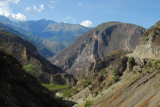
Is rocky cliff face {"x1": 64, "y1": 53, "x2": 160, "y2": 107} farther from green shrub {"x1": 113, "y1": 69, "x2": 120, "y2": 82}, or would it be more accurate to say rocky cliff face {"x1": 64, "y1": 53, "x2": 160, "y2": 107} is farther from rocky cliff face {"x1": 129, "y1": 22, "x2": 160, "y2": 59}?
rocky cliff face {"x1": 129, "y1": 22, "x2": 160, "y2": 59}

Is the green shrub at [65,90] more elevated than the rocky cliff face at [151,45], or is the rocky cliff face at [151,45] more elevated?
the rocky cliff face at [151,45]

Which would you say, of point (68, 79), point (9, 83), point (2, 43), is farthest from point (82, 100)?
point (2, 43)

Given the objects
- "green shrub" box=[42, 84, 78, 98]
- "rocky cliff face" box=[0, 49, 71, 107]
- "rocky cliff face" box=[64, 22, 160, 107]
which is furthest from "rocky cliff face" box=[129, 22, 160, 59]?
"rocky cliff face" box=[0, 49, 71, 107]

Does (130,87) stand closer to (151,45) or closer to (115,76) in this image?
(115,76)

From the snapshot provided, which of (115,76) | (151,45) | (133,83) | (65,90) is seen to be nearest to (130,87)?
(133,83)

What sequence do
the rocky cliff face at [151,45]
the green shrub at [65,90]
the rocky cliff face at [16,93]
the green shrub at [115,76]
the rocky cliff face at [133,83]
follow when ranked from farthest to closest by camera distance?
the green shrub at [65,90] < the green shrub at [115,76] < the rocky cliff face at [151,45] < the rocky cliff face at [133,83] < the rocky cliff face at [16,93]

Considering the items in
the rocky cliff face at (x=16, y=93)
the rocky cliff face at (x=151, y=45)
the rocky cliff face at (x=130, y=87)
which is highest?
the rocky cliff face at (x=151, y=45)

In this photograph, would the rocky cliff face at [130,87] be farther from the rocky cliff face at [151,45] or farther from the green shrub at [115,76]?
the rocky cliff face at [151,45]

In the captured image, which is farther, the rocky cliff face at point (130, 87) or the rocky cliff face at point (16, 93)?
the rocky cliff face at point (130, 87)

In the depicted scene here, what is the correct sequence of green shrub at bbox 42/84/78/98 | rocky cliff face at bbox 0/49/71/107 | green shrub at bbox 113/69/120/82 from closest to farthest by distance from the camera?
rocky cliff face at bbox 0/49/71/107, green shrub at bbox 113/69/120/82, green shrub at bbox 42/84/78/98

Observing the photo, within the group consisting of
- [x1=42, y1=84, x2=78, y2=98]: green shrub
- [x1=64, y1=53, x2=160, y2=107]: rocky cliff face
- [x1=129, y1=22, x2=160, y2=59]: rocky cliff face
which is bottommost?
[x1=42, y1=84, x2=78, y2=98]: green shrub

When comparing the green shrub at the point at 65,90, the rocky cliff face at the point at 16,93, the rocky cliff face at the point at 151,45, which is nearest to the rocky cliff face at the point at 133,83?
the rocky cliff face at the point at 151,45

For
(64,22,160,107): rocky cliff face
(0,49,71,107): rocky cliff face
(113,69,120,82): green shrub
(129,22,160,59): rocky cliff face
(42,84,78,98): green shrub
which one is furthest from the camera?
(42,84,78,98): green shrub

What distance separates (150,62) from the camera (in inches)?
1359
